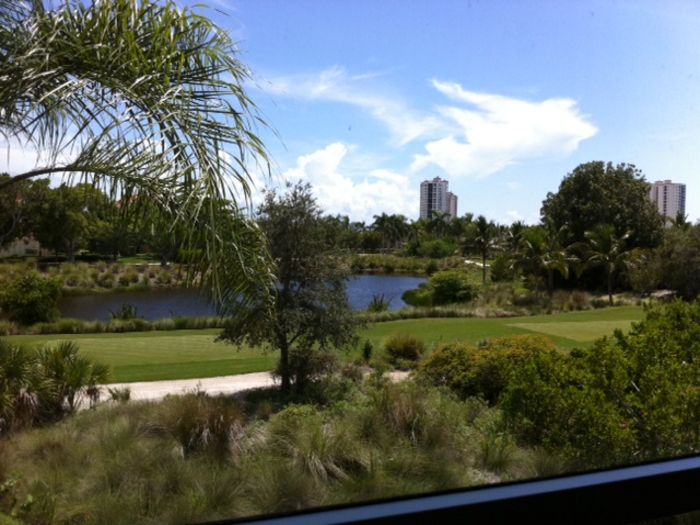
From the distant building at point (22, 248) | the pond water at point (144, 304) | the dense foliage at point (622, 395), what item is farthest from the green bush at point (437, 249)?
the distant building at point (22, 248)

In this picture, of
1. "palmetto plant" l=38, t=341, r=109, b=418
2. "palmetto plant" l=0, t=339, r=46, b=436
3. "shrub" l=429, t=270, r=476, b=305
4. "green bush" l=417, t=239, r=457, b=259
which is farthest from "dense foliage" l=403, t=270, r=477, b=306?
"palmetto plant" l=0, t=339, r=46, b=436

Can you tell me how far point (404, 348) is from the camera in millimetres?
7457

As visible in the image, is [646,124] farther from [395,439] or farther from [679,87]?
[395,439]

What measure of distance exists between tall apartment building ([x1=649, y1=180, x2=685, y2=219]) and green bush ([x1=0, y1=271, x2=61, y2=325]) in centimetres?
261

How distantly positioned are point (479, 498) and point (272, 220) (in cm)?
505

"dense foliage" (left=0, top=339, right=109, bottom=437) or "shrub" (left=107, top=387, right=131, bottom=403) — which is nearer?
"dense foliage" (left=0, top=339, right=109, bottom=437)

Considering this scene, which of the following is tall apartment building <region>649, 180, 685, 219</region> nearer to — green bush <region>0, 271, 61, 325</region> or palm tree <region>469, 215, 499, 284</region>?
palm tree <region>469, 215, 499, 284</region>

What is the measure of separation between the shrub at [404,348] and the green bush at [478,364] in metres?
0.91

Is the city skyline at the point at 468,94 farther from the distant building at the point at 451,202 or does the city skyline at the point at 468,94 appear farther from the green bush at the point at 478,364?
the green bush at the point at 478,364

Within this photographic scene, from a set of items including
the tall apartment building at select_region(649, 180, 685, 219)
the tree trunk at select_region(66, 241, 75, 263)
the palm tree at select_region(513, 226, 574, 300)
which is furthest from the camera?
the palm tree at select_region(513, 226, 574, 300)

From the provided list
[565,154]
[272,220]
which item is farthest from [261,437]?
[565,154]

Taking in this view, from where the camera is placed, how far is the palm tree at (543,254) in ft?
9.87

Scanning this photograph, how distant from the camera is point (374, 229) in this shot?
12.4 ft

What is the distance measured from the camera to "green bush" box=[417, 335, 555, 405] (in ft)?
17.5
